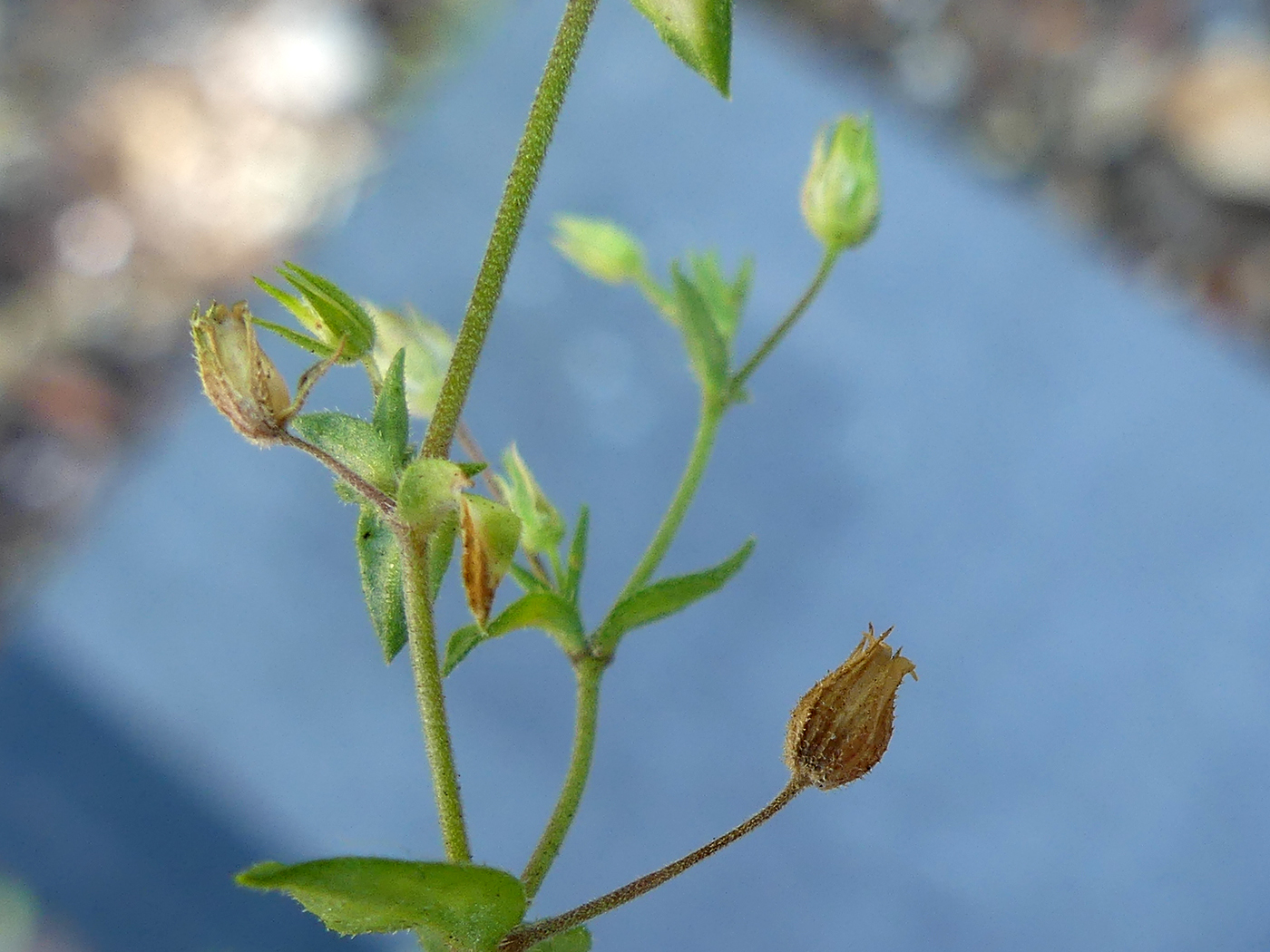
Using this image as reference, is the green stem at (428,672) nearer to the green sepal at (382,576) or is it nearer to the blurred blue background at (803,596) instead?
the green sepal at (382,576)

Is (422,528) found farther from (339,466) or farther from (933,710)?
(933,710)

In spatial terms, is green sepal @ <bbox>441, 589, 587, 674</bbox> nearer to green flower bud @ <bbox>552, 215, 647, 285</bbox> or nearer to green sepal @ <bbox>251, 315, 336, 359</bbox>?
green sepal @ <bbox>251, 315, 336, 359</bbox>

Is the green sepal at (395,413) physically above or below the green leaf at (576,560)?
below

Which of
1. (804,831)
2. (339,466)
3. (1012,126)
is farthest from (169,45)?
(339,466)

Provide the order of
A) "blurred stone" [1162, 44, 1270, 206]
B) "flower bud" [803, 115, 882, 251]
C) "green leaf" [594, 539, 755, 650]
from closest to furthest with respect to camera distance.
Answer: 1. "green leaf" [594, 539, 755, 650]
2. "flower bud" [803, 115, 882, 251]
3. "blurred stone" [1162, 44, 1270, 206]

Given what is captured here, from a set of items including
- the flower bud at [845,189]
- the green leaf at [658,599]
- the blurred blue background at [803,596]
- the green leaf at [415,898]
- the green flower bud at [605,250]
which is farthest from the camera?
the blurred blue background at [803,596]

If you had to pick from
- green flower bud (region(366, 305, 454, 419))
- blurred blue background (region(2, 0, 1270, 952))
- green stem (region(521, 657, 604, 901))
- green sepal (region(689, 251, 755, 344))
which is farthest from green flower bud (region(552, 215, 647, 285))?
blurred blue background (region(2, 0, 1270, 952))

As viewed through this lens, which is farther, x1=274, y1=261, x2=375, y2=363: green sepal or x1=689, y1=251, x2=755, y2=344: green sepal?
x1=689, y1=251, x2=755, y2=344: green sepal

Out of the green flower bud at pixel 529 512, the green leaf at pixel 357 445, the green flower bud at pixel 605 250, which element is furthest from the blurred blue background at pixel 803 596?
the green leaf at pixel 357 445
